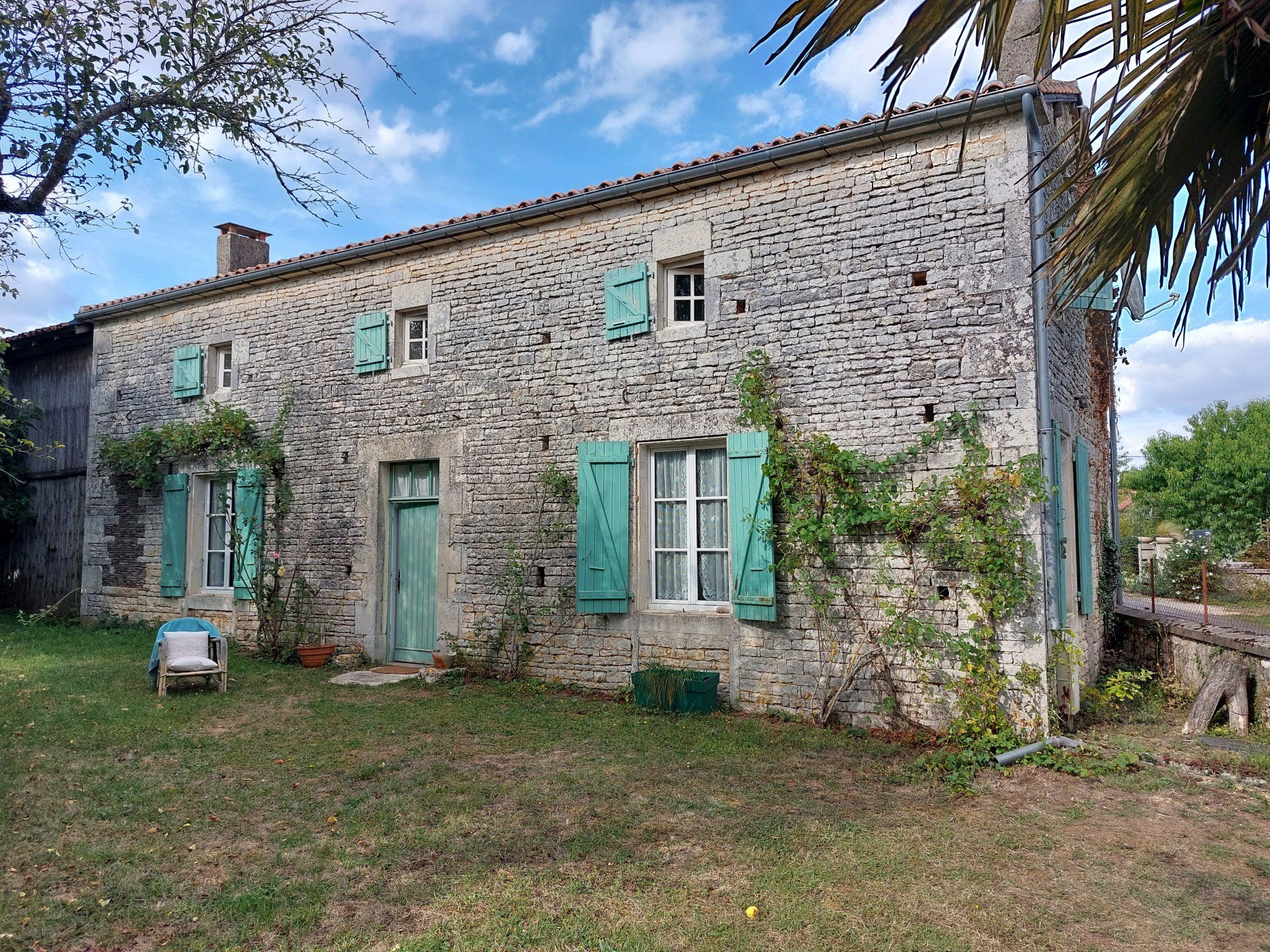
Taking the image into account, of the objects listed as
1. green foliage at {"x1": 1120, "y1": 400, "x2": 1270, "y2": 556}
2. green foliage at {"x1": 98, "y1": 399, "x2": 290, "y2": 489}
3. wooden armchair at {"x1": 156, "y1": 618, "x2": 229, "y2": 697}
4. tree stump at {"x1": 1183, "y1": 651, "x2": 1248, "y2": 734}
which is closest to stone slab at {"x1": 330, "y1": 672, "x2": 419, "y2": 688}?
wooden armchair at {"x1": 156, "y1": 618, "x2": 229, "y2": 697}

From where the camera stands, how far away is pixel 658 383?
7.28 meters

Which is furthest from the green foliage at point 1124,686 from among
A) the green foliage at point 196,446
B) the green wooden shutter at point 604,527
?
the green foliage at point 196,446

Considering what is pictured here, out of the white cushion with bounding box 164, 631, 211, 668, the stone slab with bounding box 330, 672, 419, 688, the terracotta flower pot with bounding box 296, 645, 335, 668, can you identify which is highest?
the white cushion with bounding box 164, 631, 211, 668

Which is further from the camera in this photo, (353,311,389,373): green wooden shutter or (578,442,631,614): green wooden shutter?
(353,311,389,373): green wooden shutter

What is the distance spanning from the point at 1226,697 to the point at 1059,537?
6.11 ft

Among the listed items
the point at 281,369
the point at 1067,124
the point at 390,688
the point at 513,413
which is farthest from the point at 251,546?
the point at 1067,124

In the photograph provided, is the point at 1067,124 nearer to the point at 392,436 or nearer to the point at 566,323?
the point at 566,323

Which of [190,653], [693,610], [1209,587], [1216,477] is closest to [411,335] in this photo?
[190,653]

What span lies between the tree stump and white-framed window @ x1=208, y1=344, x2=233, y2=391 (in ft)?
35.6

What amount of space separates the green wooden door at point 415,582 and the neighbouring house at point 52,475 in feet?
20.0

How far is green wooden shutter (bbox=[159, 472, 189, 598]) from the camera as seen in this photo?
10367 millimetres

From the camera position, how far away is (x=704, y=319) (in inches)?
282

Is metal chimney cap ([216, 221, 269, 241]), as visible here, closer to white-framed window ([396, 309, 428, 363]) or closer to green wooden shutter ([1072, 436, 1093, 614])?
white-framed window ([396, 309, 428, 363])

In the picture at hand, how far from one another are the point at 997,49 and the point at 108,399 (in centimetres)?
1268
